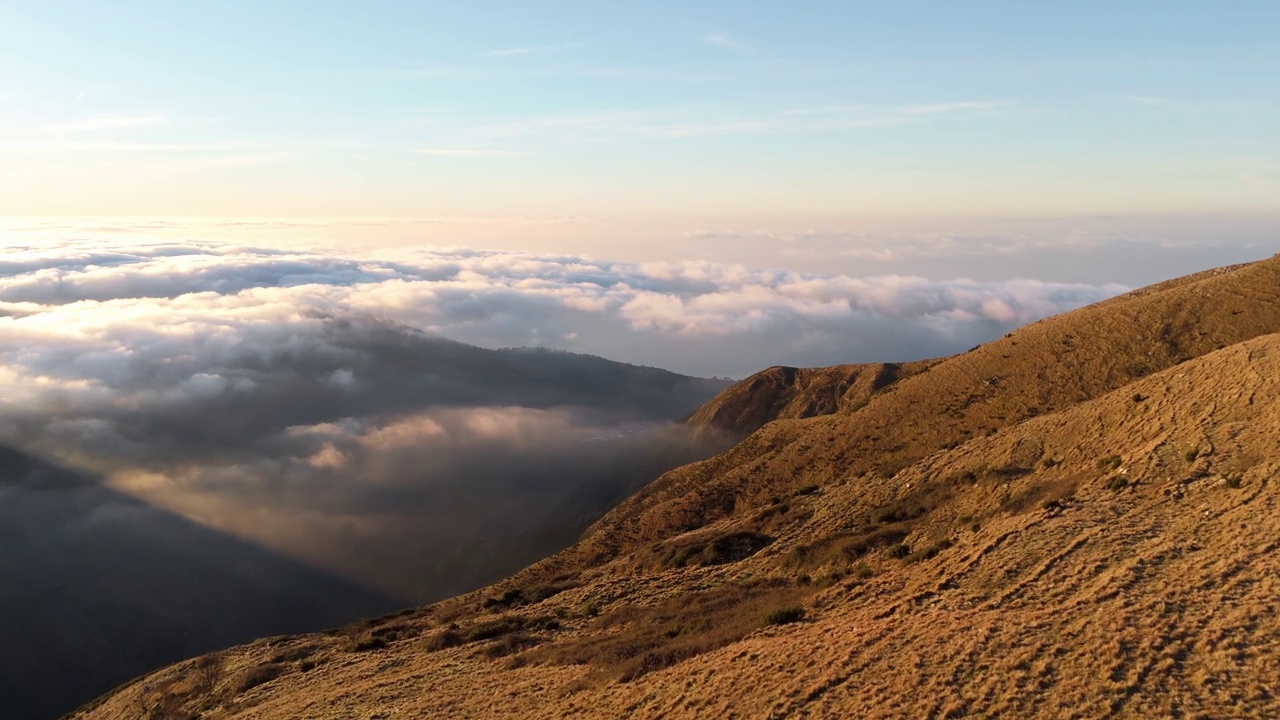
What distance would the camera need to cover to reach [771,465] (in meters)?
60.1

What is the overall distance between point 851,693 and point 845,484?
30905mm

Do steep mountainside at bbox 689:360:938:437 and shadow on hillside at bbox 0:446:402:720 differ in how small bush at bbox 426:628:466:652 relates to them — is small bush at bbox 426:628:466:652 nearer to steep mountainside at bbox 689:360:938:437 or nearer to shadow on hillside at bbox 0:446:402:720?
steep mountainside at bbox 689:360:938:437

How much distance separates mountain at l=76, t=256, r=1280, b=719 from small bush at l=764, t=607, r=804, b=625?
11 cm

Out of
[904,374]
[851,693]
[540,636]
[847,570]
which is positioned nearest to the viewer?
[851,693]

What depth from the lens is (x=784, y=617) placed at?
2325 cm

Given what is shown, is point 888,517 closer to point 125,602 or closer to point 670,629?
point 670,629

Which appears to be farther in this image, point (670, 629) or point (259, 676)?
point (259, 676)

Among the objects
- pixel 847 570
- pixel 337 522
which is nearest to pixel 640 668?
pixel 847 570

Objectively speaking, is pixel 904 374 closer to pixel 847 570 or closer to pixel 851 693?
pixel 847 570

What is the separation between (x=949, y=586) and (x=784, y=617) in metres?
5.27

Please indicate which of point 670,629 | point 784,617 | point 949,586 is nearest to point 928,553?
point 949,586

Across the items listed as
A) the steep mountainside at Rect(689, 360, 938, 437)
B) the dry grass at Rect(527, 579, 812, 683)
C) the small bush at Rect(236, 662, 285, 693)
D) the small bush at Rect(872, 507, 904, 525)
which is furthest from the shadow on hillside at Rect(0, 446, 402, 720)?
the small bush at Rect(872, 507, 904, 525)

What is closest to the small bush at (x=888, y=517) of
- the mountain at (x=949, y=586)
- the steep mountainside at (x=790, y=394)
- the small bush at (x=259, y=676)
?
the mountain at (x=949, y=586)

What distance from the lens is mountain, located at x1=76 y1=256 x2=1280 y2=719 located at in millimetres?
15469
